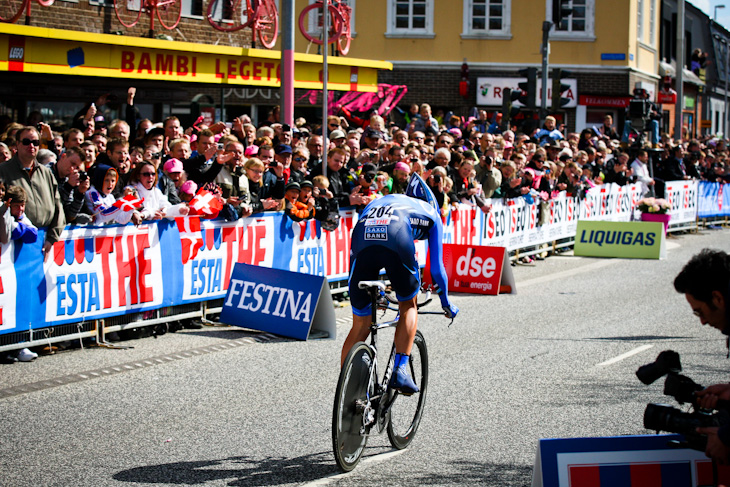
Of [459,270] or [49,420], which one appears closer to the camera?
[49,420]

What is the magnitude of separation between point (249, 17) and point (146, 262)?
1242 centimetres

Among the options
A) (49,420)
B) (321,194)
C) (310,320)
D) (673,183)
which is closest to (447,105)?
(673,183)

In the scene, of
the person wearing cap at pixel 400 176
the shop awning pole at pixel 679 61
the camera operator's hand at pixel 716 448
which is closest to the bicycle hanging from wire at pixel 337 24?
the person wearing cap at pixel 400 176

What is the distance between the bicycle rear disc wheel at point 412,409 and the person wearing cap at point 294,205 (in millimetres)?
5219

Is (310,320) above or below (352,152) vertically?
below

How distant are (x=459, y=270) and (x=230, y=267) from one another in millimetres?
3998

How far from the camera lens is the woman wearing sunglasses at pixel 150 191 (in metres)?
10.6

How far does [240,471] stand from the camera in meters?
6.02

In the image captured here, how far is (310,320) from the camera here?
1030 centimetres

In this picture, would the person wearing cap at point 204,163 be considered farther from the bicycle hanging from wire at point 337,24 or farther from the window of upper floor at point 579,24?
the window of upper floor at point 579,24

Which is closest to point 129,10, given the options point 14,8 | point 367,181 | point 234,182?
point 14,8

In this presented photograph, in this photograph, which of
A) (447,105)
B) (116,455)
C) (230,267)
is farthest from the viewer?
(447,105)

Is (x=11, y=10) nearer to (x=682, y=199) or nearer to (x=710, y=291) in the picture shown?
(x=710, y=291)

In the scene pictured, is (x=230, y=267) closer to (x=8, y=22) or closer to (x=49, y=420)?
(x=49, y=420)
